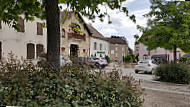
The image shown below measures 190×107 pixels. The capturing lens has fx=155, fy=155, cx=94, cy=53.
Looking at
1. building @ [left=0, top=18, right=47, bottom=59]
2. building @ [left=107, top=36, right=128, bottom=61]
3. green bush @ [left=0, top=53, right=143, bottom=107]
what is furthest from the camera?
building @ [left=107, top=36, right=128, bottom=61]

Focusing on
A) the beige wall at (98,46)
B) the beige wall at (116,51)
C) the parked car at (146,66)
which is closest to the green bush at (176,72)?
the parked car at (146,66)

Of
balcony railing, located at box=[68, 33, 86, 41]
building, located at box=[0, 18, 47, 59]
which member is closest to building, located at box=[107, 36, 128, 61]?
balcony railing, located at box=[68, 33, 86, 41]

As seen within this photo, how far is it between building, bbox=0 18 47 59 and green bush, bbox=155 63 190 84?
12.6 m

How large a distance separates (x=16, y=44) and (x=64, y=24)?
8614 millimetres

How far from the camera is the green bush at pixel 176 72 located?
26.4 feet

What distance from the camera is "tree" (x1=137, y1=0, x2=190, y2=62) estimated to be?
8125 millimetres

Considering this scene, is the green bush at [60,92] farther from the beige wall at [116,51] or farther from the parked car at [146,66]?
the beige wall at [116,51]

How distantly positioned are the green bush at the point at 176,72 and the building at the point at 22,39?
1263cm

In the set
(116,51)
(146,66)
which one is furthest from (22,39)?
(116,51)

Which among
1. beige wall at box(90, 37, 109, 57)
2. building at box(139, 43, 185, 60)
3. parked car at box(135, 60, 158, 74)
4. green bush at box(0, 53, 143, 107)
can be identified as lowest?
parked car at box(135, 60, 158, 74)

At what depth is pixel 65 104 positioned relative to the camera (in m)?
2.39

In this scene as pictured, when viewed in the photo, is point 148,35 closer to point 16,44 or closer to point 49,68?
point 49,68

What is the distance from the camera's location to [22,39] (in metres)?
18.3

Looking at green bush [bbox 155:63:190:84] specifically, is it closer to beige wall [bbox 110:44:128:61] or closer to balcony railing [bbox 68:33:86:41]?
balcony railing [bbox 68:33:86:41]
